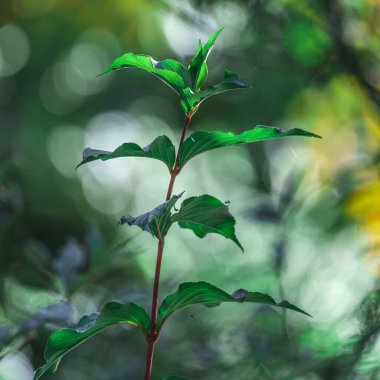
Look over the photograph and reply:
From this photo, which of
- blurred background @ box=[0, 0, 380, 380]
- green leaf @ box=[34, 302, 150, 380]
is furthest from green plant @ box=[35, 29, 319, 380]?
blurred background @ box=[0, 0, 380, 380]

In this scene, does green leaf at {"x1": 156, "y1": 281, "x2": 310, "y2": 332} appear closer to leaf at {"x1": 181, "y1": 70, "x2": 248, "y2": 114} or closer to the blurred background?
leaf at {"x1": 181, "y1": 70, "x2": 248, "y2": 114}

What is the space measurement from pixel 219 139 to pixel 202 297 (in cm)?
12

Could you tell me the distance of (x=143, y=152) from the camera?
0.50 meters

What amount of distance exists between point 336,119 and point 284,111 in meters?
0.19

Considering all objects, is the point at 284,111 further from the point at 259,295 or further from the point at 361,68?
the point at 259,295

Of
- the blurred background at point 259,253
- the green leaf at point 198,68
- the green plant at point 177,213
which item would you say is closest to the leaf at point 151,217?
the green plant at point 177,213

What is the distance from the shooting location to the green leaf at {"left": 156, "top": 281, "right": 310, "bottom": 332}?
1.57ft

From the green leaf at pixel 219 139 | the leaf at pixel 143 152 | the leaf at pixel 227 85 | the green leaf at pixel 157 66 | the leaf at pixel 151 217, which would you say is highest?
the leaf at pixel 227 85

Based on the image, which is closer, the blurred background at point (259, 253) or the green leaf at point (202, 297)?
the green leaf at point (202, 297)

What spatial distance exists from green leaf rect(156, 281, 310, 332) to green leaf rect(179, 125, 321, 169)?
0.31 feet

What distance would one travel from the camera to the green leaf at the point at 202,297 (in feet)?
1.57

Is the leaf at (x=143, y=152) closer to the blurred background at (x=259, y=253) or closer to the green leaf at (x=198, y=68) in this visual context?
the green leaf at (x=198, y=68)

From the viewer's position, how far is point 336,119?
2525 mm

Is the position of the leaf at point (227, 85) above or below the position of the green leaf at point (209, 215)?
above
